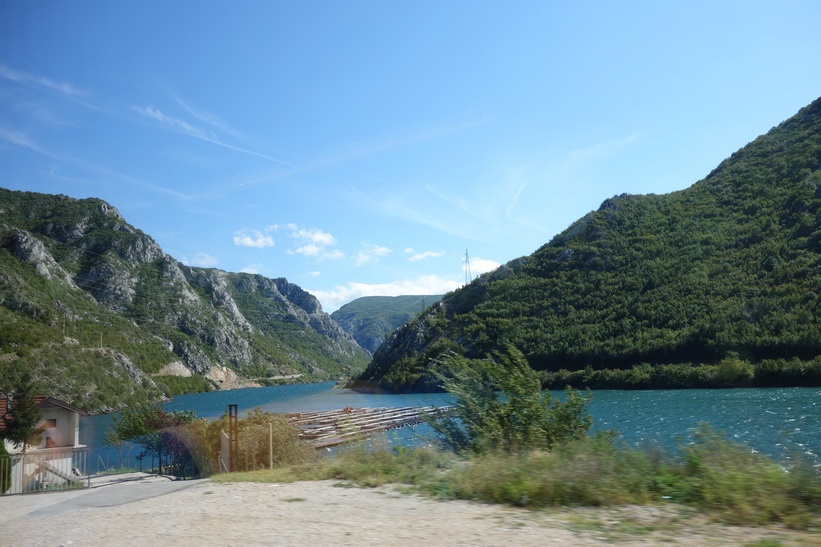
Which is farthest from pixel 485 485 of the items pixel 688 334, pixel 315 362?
pixel 315 362

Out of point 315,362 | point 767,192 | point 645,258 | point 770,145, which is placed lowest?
point 315,362

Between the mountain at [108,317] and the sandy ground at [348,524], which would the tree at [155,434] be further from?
the mountain at [108,317]

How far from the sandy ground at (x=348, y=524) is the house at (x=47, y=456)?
1264 centimetres

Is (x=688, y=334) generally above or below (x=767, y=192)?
below

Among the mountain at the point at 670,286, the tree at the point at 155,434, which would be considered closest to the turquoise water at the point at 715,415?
the tree at the point at 155,434

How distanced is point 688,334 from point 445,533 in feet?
204

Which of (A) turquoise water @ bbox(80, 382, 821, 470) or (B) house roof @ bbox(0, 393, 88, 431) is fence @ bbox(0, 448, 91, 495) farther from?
(B) house roof @ bbox(0, 393, 88, 431)

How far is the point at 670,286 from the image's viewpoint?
2714 inches

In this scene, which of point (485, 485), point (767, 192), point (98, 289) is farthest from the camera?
point (98, 289)

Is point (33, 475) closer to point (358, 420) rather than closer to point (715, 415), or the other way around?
point (358, 420)

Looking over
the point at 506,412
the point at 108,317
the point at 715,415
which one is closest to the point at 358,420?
the point at 715,415

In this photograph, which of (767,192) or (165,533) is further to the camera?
(767,192)

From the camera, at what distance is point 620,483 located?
19.7 ft

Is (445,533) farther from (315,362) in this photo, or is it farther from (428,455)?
(315,362)
